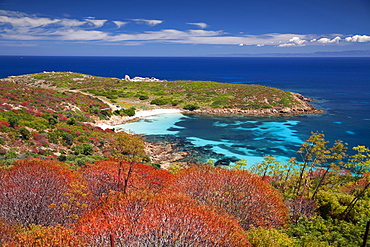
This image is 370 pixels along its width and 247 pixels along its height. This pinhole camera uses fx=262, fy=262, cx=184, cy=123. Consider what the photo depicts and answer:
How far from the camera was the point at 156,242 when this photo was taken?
341 inches

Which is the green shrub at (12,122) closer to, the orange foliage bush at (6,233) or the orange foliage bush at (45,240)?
the orange foliage bush at (6,233)

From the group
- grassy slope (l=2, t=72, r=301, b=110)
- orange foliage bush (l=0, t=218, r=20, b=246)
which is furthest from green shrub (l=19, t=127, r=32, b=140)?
grassy slope (l=2, t=72, r=301, b=110)

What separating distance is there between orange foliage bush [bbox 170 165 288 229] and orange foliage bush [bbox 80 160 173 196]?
231cm

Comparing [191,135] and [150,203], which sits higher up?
[150,203]

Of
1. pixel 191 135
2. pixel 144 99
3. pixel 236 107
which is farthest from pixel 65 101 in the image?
pixel 236 107

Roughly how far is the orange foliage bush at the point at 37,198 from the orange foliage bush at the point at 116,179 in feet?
4.97

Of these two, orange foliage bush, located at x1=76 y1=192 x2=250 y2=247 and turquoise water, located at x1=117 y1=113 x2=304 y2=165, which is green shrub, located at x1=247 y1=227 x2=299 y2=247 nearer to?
orange foliage bush, located at x1=76 y1=192 x2=250 y2=247

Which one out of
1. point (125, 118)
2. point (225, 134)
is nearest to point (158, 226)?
point (225, 134)

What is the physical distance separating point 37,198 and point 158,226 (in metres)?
6.32

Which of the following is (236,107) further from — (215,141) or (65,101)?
(65,101)

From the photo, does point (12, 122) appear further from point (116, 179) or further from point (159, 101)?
point (159, 101)

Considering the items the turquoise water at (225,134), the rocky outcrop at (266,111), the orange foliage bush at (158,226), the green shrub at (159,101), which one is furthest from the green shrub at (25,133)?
the rocky outcrop at (266,111)

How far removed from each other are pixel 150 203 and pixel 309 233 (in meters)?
7.14

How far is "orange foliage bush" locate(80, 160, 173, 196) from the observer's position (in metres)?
15.2
